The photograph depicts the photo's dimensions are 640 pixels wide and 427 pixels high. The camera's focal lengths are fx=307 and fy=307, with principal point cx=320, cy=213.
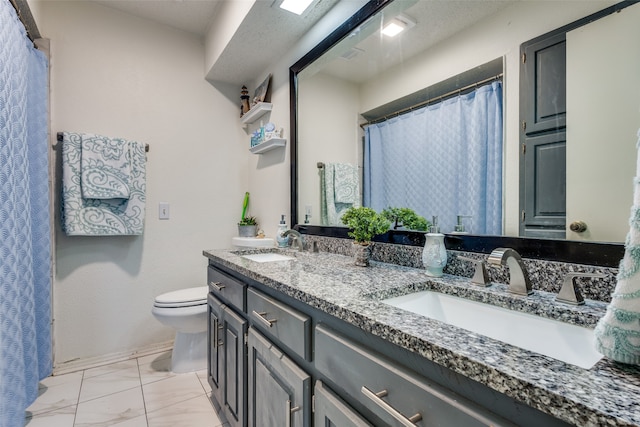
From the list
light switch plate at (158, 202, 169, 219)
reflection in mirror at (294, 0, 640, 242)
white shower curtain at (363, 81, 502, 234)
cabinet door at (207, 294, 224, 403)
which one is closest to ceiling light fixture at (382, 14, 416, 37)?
reflection in mirror at (294, 0, 640, 242)

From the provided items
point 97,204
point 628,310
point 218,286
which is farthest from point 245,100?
point 628,310

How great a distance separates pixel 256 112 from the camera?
2297 millimetres

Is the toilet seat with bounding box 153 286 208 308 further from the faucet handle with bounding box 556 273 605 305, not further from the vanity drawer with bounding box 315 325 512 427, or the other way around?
the faucet handle with bounding box 556 273 605 305

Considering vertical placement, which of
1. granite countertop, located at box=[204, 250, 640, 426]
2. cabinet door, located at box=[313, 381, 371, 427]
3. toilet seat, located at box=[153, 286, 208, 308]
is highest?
granite countertop, located at box=[204, 250, 640, 426]

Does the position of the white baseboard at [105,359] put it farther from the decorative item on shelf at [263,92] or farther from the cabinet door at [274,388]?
the decorative item on shelf at [263,92]

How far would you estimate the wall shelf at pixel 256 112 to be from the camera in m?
2.22

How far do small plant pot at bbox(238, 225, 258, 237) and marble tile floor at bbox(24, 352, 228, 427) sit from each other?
0.98m

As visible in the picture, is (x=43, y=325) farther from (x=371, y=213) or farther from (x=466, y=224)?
(x=466, y=224)

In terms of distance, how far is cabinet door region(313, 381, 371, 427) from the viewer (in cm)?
65

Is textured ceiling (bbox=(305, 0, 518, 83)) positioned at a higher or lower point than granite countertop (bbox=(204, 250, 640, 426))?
higher

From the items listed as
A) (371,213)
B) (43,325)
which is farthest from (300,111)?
(43,325)

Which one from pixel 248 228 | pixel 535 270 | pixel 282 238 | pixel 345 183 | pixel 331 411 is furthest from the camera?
pixel 248 228

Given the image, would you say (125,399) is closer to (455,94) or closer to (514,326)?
(514,326)

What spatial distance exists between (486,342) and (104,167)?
91.9 inches
